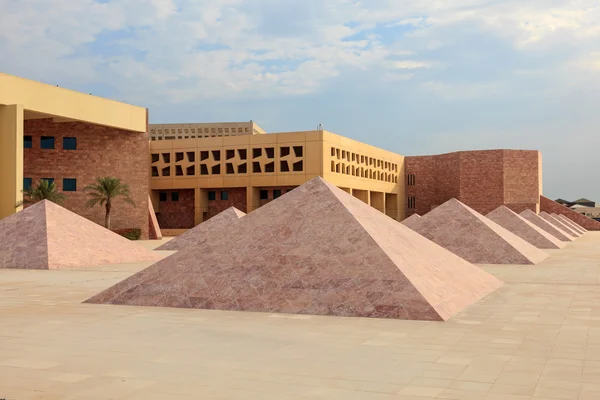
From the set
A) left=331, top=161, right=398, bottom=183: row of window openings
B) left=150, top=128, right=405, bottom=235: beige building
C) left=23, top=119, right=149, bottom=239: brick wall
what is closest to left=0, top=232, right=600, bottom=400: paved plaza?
left=23, top=119, right=149, bottom=239: brick wall

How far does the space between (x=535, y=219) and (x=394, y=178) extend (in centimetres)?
3000

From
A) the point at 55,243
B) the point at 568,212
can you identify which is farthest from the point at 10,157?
the point at 568,212

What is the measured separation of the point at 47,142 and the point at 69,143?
1.46 m

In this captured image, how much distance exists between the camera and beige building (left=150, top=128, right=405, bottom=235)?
2217 inches

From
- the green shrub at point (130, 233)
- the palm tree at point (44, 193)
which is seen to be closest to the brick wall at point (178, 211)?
the green shrub at point (130, 233)

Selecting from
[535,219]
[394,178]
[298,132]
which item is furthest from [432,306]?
[394,178]

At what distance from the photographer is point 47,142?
148 ft

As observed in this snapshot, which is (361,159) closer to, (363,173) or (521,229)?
(363,173)

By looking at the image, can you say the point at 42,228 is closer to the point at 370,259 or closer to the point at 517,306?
the point at 370,259

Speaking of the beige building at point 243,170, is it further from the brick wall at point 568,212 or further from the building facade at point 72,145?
the brick wall at point 568,212

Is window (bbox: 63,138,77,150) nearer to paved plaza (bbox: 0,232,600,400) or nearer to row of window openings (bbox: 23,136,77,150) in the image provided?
row of window openings (bbox: 23,136,77,150)

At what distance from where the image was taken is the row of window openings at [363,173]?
58.8m

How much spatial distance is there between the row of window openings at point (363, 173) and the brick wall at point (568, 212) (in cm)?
1840

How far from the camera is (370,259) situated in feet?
37.2
